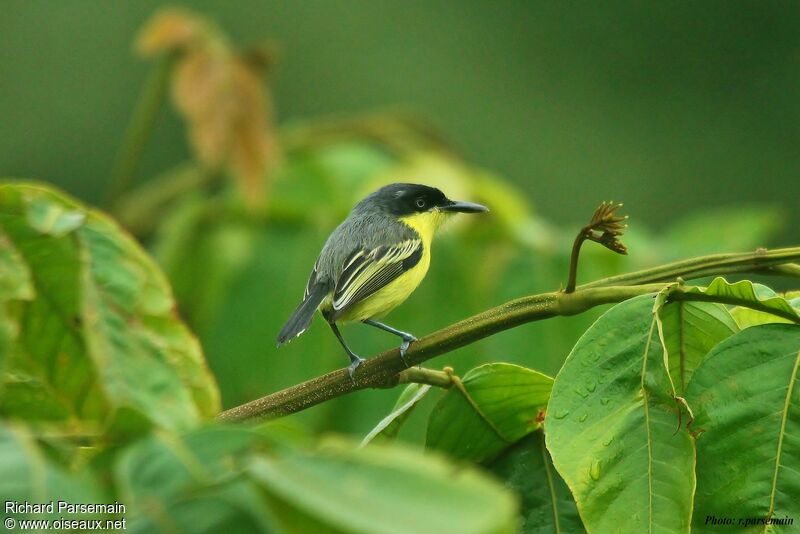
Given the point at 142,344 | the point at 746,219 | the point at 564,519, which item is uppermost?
the point at 746,219

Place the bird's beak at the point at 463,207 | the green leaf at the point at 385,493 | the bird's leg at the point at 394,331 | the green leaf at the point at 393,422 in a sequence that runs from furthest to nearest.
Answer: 1. the bird's beak at the point at 463,207
2. the bird's leg at the point at 394,331
3. the green leaf at the point at 393,422
4. the green leaf at the point at 385,493

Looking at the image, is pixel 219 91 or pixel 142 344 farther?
pixel 219 91

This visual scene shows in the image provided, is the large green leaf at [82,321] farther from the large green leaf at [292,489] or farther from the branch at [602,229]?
the branch at [602,229]

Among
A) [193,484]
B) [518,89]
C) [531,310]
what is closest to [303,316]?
[531,310]

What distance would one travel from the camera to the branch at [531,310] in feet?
6.39

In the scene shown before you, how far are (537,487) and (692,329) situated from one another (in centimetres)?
44

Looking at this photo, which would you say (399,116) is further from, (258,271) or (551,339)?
(551,339)

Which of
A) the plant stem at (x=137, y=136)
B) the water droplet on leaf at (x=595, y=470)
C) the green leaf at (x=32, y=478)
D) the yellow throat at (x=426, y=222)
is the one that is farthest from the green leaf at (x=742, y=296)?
the plant stem at (x=137, y=136)

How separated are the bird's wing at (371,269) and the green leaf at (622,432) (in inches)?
70.3

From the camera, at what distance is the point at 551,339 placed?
150 inches

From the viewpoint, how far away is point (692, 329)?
200cm

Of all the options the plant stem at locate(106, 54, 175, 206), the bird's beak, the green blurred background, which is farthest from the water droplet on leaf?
the green blurred background

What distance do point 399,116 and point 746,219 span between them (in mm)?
1900

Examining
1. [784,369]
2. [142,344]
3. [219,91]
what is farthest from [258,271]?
[784,369]
